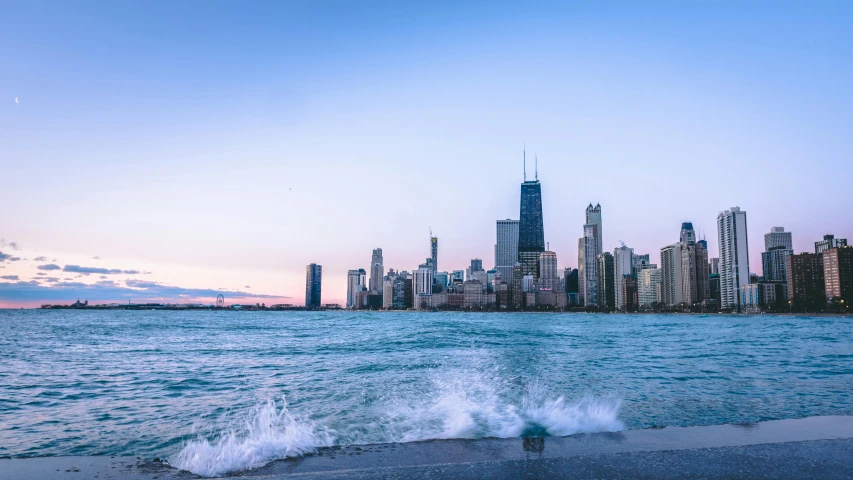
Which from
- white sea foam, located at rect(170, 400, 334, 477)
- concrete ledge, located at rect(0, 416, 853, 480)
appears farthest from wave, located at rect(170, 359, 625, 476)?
concrete ledge, located at rect(0, 416, 853, 480)

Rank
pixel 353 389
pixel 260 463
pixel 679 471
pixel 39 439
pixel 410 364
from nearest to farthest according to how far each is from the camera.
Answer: pixel 679 471 → pixel 260 463 → pixel 39 439 → pixel 353 389 → pixel 410 364

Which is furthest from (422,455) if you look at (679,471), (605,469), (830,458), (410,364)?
(410,364)

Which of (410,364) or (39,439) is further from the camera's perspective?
(410,364)

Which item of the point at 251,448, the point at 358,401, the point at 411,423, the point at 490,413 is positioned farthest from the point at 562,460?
the point at 358,401

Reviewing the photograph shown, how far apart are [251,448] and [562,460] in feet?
15.2

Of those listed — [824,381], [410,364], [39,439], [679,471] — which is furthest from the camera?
[410,364]

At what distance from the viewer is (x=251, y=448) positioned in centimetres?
754

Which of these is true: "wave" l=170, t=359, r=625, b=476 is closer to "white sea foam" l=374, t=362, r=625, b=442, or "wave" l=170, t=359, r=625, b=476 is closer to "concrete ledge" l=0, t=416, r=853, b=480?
"white sea foam" l=374, t=362, r=625, b=442

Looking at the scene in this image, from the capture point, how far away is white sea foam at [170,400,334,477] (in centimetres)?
671

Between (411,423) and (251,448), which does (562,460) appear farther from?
(411,423)

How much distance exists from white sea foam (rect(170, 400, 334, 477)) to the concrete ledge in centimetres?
51

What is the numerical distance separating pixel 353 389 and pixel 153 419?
5.73 m

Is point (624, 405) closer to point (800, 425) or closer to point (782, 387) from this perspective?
point (800, 425)

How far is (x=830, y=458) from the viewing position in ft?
19.0
